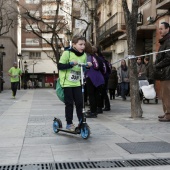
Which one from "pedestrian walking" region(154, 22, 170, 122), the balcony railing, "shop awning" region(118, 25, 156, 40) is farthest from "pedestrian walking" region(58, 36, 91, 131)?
the balcony railing

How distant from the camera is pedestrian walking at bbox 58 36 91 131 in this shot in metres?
6.24

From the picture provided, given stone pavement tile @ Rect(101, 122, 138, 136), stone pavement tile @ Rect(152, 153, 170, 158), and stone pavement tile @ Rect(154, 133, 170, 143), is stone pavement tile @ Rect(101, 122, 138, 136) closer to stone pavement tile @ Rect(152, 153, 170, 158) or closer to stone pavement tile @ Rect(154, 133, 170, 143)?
stone pavement tile @ Rect(154, 133, 170, 143)

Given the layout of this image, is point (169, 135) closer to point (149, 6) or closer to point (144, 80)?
point (144, 80)

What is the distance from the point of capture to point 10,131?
23.0 ft

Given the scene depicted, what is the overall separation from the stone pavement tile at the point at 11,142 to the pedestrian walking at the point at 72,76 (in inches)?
35.2

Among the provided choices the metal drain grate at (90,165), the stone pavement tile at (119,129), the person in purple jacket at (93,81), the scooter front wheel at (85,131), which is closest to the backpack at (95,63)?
the person in purple jacket at (93,81)

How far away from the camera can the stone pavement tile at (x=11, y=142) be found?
564 centimetres

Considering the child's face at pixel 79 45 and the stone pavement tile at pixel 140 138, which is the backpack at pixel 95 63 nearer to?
the child's face at pixel 79 45

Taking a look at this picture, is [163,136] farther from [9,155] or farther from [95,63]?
[95,63]

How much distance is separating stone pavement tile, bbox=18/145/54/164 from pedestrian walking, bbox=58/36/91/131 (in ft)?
3.44

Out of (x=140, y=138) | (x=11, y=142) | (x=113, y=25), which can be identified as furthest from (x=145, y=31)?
(x=11, y=142)

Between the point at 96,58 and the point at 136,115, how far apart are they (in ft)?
5.89

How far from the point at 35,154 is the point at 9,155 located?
0.35 meters

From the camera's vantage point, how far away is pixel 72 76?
6336 mm
